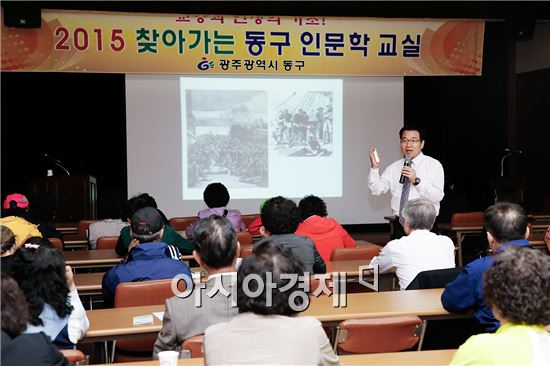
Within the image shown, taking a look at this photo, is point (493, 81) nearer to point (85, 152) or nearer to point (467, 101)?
point (467, 101)

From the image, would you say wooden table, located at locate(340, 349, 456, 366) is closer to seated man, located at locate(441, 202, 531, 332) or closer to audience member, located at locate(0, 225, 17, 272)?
seated man, located at locate(441, 202, 531, 332)

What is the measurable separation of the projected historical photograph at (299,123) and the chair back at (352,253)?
13.5 ft

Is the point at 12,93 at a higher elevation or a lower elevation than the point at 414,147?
higher

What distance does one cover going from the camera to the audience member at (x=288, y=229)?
12.1 ft

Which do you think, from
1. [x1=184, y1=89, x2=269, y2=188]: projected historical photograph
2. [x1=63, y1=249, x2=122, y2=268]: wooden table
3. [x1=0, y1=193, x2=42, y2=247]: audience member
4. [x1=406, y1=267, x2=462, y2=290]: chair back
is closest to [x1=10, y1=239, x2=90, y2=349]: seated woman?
[x1=0, y1=193, x2=42, y2=247]: audience member

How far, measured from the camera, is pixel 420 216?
3568mm

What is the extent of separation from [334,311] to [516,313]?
3.81ft

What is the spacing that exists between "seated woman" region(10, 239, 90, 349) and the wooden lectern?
569cm

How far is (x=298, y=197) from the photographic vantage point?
8.44 m

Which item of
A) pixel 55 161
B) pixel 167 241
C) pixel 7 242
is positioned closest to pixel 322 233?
pixel 167 241

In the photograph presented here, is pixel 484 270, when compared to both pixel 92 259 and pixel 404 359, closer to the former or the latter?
pixel 404 359

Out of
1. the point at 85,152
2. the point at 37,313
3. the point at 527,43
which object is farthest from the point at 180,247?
the point at 527,43

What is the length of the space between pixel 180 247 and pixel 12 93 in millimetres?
5637

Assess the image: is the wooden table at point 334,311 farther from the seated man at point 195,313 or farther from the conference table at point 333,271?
the conference table at point 333,271
